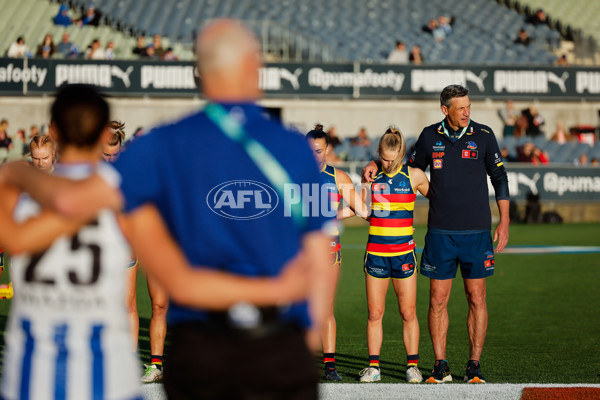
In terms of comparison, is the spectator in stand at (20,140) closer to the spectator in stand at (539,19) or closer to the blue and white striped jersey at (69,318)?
the spectator in stand at (539,19)

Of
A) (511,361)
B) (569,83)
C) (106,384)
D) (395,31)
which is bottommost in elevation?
(511,361)

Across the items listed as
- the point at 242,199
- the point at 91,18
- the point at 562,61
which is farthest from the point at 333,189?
the point at 562,61

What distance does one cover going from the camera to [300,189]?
8.70ft

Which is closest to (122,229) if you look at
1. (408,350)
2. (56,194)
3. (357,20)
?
(56,194)

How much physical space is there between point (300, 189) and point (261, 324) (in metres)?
0.42

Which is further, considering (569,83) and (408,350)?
(569,83)

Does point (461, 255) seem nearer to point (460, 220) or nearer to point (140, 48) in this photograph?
point (460, 220)

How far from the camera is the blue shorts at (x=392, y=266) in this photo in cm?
729

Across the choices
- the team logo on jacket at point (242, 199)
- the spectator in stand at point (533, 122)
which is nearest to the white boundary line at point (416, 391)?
the team logo on jacket at point (242, 199)

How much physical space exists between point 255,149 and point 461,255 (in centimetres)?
488

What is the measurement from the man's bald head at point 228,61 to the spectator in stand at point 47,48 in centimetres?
2562

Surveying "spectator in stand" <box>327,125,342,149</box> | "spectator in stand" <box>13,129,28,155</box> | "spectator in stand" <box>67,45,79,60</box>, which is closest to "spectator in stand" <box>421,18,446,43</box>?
"spectator in stand" <box>327,125,342,149</box>

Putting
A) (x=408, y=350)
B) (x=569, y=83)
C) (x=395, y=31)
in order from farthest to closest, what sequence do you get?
(x=395, y=31), (x=569, y=83), (x=408, y=350)

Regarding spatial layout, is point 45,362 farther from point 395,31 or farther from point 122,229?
point 395,31
